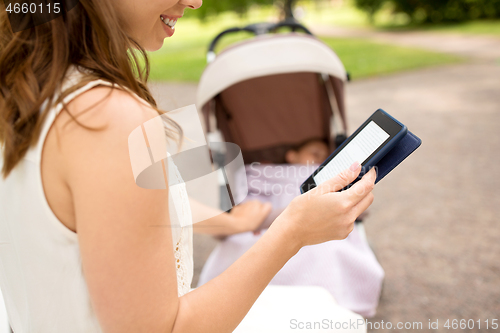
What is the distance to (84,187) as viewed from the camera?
A: 1.76 feet

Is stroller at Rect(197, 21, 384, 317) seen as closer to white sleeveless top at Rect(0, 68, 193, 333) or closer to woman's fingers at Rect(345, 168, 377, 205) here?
woman's fingers at Rect(345, 168, 377, 205)

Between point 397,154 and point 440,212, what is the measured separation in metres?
1.97

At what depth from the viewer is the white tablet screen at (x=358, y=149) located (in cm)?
84

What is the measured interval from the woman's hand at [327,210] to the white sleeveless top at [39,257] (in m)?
0.24

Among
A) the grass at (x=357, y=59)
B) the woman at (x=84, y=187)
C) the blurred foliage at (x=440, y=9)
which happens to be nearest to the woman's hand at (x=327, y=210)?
the woman at (x=84, y=187)

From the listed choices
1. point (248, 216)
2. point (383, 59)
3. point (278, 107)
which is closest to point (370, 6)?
point (383, 59)

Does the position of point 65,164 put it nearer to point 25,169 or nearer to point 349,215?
point 25,169

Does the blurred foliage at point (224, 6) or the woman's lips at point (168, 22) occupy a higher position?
the woman's lips at point (168, 22)

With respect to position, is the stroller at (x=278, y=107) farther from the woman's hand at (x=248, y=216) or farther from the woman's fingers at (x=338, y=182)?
the woman's fingers at (x=338, y=182)

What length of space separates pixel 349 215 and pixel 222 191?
110 centimetres

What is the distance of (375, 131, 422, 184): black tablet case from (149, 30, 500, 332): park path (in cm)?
49

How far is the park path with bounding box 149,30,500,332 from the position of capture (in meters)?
1.77

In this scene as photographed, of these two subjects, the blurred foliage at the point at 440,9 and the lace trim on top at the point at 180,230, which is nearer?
the lace trim on top at the point at 180,230

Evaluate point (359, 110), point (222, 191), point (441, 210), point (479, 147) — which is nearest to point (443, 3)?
point (359, 110)
